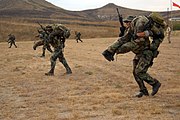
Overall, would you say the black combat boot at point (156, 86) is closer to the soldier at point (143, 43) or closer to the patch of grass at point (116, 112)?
the soldier at point (143, 43)

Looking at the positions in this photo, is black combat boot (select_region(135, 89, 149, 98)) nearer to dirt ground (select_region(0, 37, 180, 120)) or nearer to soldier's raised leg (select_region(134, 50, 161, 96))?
dirt ground (select_region(0, 37, 180, 120))

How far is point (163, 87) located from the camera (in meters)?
11.1

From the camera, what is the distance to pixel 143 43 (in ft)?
29.6

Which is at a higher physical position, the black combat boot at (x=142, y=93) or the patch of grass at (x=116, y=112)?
the black combat boot at (x=142, y=93)

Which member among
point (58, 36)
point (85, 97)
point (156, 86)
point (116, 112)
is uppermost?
point (58, 36)

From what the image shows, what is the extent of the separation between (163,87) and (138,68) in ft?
7.14

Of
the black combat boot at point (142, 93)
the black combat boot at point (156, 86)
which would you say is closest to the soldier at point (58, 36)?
the black combat boot at point (142, 93)

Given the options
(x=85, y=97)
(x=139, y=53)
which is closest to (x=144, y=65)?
(x=139, y=53)

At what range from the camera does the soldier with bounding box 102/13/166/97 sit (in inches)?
348

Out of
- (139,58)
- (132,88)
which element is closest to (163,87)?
(132,88)

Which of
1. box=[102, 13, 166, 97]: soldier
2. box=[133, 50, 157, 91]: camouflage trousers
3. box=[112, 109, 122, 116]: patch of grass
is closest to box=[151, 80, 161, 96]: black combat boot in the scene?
box=[102, 13, 166, 97]: soldier

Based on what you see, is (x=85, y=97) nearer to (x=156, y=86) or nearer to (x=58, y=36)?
(x=156, y=86)

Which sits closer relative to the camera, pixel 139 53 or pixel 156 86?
pixel 139 53

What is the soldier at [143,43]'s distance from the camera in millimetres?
8828
